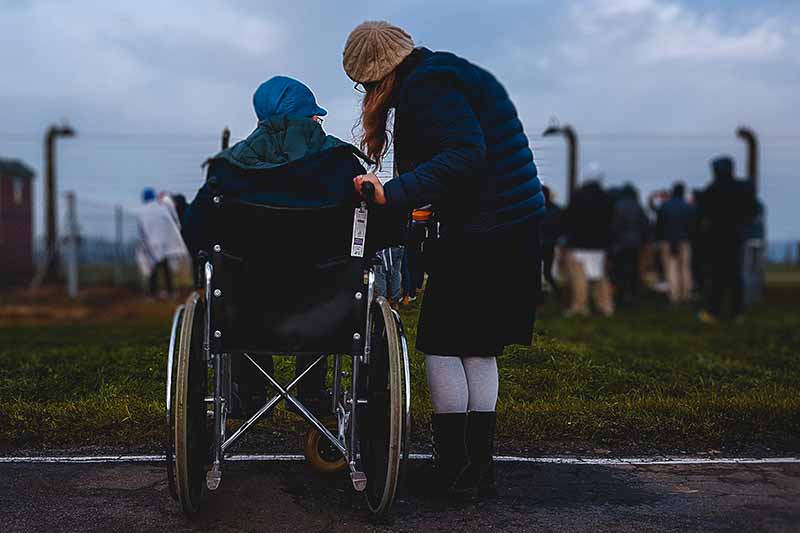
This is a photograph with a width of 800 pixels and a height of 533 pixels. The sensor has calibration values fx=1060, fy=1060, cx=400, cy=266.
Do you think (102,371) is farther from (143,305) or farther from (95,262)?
(95,262)

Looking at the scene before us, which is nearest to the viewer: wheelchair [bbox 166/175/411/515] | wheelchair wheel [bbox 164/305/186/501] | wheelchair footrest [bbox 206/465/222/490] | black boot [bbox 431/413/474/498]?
wheelchair wheel [bbox 164/305/186/501]

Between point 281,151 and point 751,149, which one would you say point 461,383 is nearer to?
point 281,151

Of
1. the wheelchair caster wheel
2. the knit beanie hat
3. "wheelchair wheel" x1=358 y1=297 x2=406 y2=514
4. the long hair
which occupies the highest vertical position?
the knit beanie hat

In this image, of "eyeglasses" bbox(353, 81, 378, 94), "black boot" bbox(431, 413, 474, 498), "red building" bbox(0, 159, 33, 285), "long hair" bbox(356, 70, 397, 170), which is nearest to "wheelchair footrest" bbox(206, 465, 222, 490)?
"black boot" bbox(431, 413, 474, 498)

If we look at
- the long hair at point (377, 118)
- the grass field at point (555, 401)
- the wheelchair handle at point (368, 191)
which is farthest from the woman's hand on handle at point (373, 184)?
the grass field at point (555, 401)

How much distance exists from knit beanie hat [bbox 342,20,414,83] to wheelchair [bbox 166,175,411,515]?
55 cm

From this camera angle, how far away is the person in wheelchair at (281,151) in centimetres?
360

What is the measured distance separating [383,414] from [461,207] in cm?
82

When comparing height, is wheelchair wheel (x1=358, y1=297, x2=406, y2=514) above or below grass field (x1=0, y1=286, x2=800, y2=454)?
above

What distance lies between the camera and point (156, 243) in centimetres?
1565

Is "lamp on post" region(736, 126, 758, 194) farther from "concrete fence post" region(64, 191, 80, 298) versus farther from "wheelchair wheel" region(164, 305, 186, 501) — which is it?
"wheelchair wheel" region(164, 305, 186, 501)

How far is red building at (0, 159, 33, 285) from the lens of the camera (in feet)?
92.8

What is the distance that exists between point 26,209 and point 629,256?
26572 millimetres

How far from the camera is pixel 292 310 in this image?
12.0 feet
